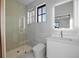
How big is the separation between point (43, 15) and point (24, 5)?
2.22 ft

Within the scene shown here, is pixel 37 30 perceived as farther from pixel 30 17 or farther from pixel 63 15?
pixel 63 15

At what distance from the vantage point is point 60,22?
1614 millimetres

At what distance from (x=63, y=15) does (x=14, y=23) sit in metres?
1.35

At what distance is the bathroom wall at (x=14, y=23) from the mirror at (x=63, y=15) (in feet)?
3.26

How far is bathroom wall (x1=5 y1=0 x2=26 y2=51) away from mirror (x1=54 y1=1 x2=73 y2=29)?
1.00m

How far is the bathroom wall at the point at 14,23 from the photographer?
2.03 metres

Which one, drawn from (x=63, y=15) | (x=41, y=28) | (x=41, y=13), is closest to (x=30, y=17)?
(x=41, y=13)

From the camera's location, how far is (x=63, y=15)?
5.14ft

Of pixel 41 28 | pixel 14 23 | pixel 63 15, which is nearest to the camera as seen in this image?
pixel 63 15

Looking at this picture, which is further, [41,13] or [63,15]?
[41,13]

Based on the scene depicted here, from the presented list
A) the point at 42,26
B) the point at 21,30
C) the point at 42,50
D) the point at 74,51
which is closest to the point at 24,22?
the point at 21,30

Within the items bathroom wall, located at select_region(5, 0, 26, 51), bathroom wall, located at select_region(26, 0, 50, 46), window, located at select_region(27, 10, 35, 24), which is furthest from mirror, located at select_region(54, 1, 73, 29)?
bathroom wall, located at select_region(5, 0, 26, 51)

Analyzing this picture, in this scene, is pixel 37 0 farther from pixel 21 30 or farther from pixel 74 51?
pixel 74 51

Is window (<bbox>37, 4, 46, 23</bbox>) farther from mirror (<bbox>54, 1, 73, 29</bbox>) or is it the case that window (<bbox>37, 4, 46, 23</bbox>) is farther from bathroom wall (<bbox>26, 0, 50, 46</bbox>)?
mirror (<bbox>54, 1, 73, 29</bbox>)
